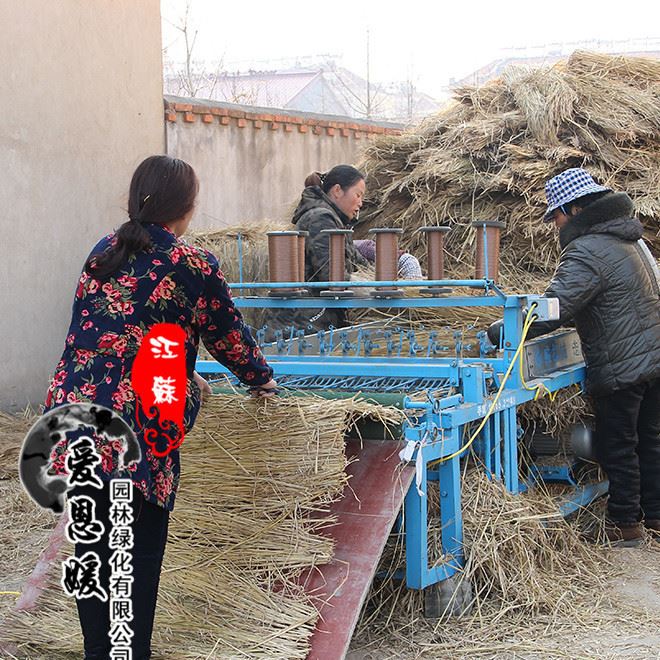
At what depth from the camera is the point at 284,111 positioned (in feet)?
30.9

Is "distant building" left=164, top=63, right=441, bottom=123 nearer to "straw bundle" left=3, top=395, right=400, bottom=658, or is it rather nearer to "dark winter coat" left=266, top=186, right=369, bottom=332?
"dark winter coat" left=266, top=186, right=369, bottom=332

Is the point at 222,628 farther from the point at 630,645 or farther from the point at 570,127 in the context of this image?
the point at 570,127

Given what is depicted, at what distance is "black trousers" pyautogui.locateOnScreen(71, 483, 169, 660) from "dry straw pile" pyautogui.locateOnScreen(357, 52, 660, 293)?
3394 mm

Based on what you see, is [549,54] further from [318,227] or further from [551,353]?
[551,353]

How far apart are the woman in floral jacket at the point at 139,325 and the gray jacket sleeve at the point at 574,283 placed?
2.18 metres

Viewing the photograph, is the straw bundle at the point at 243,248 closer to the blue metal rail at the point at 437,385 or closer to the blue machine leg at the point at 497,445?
the blue metal rail at the point at 437,385

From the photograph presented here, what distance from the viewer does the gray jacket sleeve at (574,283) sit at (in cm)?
448

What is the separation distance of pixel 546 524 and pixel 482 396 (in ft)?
2.54

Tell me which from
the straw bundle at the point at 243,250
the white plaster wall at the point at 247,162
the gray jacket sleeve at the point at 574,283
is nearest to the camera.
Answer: the gray jacket sleeve at the point at 574,283

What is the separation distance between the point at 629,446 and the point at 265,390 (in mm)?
2269

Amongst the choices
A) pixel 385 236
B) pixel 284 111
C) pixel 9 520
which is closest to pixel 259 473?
pixel 385 236

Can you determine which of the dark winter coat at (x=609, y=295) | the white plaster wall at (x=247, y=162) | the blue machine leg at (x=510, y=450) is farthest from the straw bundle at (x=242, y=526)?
the white plaster wall at (x=247, y=162)

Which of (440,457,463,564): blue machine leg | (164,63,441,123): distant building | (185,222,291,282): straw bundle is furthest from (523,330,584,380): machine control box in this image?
(164,63,441,123): distant building

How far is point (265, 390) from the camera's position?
313 centimetres
